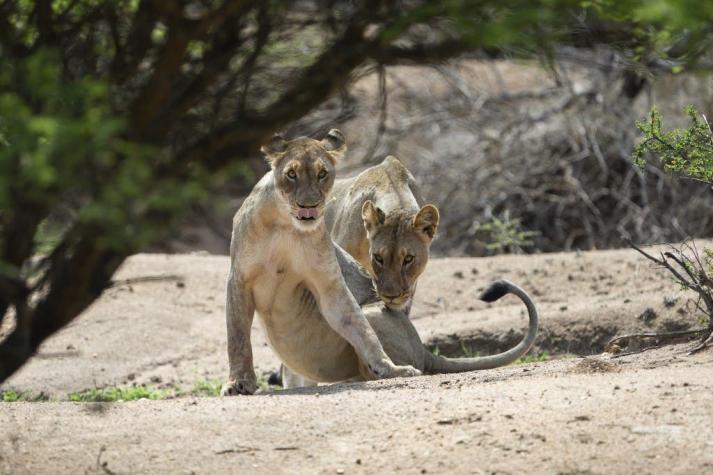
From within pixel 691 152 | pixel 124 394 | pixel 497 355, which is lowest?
pixel 124 394

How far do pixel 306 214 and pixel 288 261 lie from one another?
0.45 metres

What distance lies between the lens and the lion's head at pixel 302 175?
749 centimetres

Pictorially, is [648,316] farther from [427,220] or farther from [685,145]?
[685,145]

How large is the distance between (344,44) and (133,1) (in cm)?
194

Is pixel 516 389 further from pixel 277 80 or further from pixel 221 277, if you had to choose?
pixel 221 277

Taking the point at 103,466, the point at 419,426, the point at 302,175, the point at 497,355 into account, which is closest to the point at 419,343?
the point at 497,355

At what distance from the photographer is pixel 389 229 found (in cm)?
884

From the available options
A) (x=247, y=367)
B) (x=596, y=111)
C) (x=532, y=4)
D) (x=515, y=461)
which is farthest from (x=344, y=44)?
(x=596, y=111)

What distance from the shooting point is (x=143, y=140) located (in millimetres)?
4629

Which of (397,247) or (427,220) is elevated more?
(427,220)

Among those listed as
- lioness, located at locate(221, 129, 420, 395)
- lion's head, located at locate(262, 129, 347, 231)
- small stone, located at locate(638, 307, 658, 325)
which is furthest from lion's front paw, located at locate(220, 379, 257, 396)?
small stone, located at locate(638, 307, 658, 325)

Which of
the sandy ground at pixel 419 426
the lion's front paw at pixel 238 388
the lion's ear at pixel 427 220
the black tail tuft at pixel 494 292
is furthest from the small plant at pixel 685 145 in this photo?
the lion's front paw at pixel 238 388

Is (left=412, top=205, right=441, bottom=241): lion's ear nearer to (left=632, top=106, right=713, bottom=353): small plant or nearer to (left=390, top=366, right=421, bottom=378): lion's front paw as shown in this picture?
(left=390, top=366, right=421, bottom=378): lion's front paw

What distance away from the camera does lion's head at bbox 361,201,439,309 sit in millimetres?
8562
